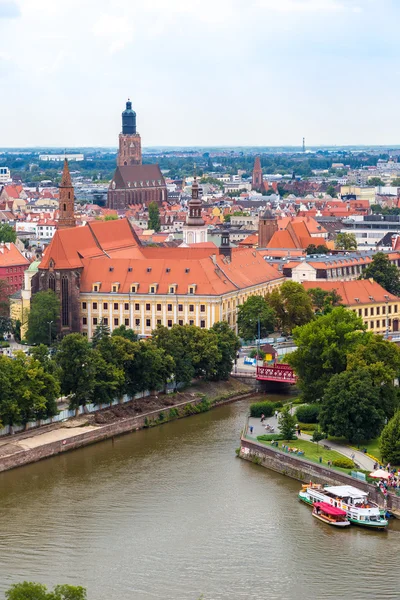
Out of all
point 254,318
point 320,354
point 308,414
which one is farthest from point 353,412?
point 254,318

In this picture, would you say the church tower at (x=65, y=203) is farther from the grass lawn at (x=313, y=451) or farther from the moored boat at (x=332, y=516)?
the moored boat at (x=332, y=516)

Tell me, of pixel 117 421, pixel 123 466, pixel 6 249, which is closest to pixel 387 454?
Result: pixel 123 466

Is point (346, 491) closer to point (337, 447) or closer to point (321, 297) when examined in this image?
point (337, 447)

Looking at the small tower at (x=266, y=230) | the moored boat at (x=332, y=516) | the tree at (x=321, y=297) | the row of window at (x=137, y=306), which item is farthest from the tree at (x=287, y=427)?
the small tower at (x=266, y=230)

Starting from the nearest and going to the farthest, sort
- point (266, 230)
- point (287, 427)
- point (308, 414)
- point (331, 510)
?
point (331, 510) → point (287, 427) → point (308, 414) → point (266, 230)

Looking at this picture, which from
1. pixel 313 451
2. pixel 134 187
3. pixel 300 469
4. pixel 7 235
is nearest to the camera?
pixel 300 469
